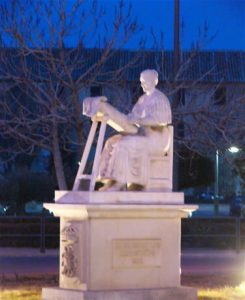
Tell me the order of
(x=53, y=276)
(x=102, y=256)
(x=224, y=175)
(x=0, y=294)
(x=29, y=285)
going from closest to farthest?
(x=102, y=256)
(x=0, y=294)
(x=29, y=285)
(x=53, y=276)
(x=224, y=175)

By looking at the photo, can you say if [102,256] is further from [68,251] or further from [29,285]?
[29,285]

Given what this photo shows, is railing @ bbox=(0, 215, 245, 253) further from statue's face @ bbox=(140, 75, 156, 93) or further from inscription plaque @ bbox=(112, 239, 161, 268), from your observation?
inscription plaque @ bbox=(112, 239, 161, 268)

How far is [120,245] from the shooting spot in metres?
14.1

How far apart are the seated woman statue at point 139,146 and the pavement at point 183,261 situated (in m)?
7.96

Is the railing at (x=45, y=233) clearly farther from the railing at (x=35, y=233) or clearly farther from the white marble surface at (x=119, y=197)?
the white marble surface at (x=119, y=197)

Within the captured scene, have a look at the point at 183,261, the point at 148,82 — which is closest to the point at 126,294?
the point at 148,82

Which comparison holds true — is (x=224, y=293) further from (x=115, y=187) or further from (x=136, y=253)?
(x=115, y=187)

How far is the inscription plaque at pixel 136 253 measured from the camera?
553 inches

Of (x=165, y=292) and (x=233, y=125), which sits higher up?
(x=233, y=125)

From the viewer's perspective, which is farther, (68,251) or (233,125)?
(233,125)

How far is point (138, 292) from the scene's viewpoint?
552 inches

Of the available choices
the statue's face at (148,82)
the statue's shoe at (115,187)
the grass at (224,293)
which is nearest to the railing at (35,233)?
the grass at (224,293)

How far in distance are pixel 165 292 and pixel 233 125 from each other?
8053 millimetres

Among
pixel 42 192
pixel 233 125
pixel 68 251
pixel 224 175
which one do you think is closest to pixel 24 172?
pixel 42 192
